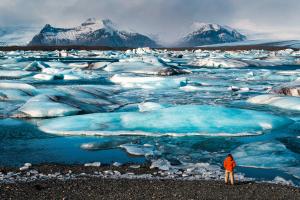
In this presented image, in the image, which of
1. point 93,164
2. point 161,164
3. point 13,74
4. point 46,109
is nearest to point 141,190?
point 161,164

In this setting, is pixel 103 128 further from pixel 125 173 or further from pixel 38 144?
pixel 125 173

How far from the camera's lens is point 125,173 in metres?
9.04

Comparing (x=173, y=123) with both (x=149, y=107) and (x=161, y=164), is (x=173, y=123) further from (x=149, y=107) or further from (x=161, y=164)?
(x=161, y=164)

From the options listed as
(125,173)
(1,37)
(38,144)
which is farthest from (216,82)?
(1,37)

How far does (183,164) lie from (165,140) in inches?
90.4

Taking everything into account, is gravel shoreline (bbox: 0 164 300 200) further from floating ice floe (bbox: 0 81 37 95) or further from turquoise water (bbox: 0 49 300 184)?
floating ice floe (bbox: 0 81 37 95)

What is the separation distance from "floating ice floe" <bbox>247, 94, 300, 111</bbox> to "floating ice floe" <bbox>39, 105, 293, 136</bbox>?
2656 millimetres

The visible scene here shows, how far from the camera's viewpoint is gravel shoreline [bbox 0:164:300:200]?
291 inches

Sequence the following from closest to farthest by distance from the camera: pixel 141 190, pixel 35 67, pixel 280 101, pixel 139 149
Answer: pixel 141 190 < pixel 139 149 < pixel 280 101 < pixel 35 67

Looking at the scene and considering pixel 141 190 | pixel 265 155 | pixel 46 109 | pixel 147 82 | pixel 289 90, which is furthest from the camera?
pixel 147 82

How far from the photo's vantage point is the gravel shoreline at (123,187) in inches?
291

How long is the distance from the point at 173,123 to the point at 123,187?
222 inches

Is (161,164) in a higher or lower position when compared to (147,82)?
higher

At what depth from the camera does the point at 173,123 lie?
1336 cm
